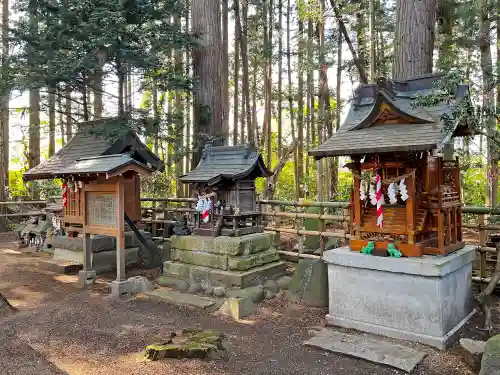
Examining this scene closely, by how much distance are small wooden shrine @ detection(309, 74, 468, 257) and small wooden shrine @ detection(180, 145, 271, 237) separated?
2234 millimetres

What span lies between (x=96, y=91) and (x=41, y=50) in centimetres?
137

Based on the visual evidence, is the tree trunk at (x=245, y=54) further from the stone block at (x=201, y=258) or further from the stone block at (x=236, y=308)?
the stone block at (x=236, y=308)

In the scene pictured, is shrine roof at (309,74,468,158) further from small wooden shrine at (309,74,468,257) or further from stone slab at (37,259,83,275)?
stone slab at (37,259,83,275)

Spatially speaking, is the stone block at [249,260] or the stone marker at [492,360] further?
the stone block at [249,260]

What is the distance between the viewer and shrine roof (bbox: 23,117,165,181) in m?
9.22

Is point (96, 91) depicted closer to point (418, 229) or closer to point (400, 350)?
point (418, 229)

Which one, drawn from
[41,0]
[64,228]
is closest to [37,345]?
[64,228]

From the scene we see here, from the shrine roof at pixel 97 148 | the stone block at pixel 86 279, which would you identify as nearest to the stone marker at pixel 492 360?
the stone block at pixel 86 279

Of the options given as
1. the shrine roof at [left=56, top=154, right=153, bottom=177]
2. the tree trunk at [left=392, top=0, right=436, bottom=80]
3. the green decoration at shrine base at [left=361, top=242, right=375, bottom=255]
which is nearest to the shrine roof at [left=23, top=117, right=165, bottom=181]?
the shrine roof at [left=56, top=154, right=153, bottom=177]

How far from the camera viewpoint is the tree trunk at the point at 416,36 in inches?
304

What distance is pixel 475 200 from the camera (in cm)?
1549

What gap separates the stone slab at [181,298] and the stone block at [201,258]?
26.2 inches

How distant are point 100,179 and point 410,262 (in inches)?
226

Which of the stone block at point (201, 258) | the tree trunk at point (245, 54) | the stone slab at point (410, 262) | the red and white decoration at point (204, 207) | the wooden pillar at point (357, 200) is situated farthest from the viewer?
the tree trunk at point (245, 54)
